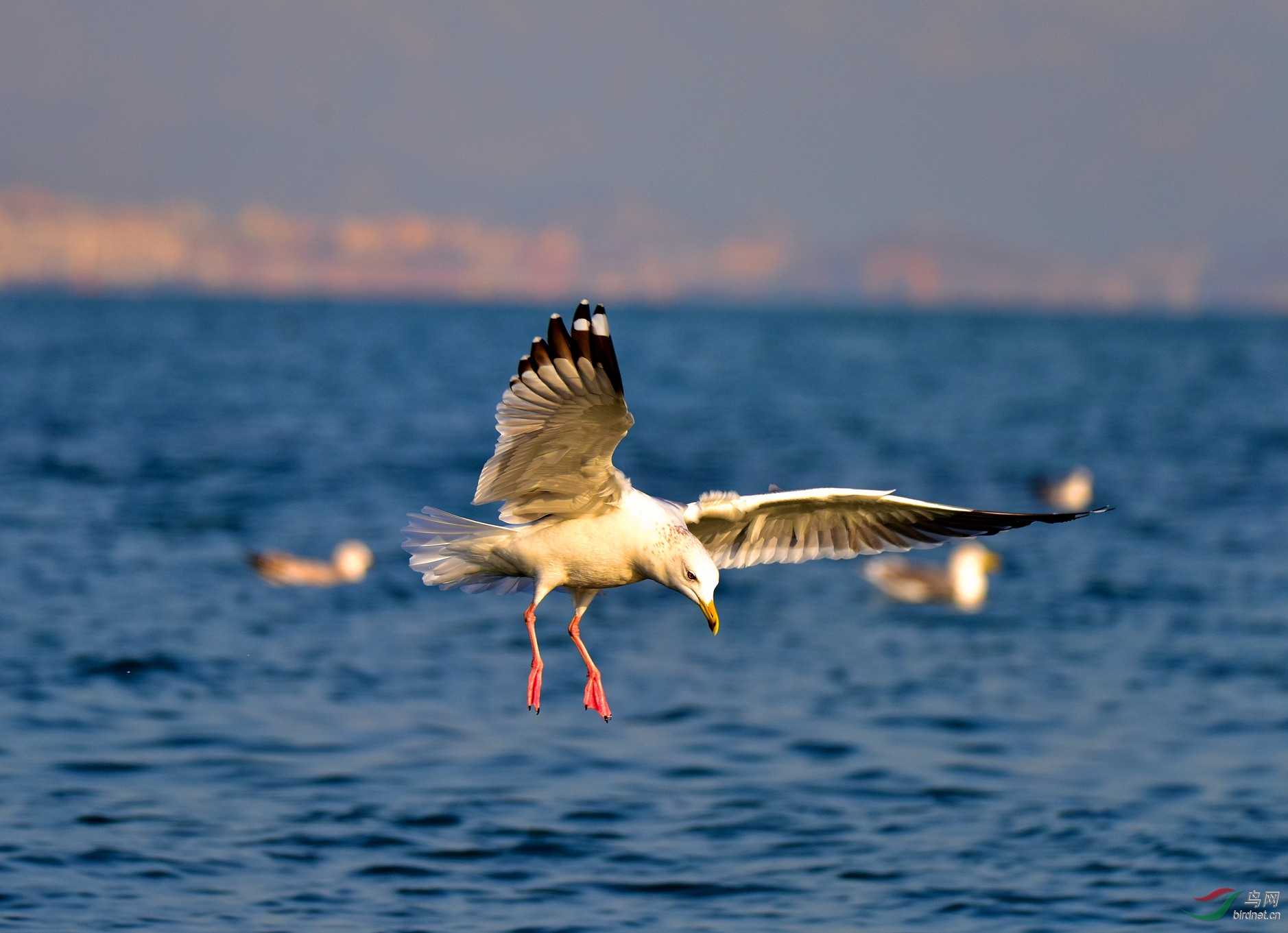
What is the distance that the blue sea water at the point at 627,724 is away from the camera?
11016 mm

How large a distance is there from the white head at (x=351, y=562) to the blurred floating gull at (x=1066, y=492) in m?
12.2

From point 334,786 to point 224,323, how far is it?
12290 centimetres

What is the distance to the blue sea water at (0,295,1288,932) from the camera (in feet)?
36.1

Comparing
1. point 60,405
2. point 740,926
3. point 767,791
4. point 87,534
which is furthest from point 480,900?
point 60,405

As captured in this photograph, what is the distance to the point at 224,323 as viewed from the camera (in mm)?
131000

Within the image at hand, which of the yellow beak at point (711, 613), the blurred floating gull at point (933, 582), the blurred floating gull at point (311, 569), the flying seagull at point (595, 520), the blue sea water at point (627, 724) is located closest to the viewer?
the flying seagull at point (595, 520)

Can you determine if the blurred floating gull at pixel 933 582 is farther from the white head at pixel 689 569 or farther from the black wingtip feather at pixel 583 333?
the black wingtip feather at pixel 583 333

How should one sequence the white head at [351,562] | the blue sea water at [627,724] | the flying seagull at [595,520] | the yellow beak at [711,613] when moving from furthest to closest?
1. the white head at [351,562]
2. the blue sea water at [627,724]
3. the yellow beak at [711,613]
4. the flying seagull at [595,520]

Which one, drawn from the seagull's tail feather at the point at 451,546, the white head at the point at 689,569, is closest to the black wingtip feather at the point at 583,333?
the white head at the point at 689,569

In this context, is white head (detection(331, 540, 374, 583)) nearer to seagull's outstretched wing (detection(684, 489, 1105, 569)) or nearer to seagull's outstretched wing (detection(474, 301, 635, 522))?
seagull's outstretched wing (detection(684, 489, 1105, 569))

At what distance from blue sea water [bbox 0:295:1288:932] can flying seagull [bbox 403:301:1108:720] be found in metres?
2.56

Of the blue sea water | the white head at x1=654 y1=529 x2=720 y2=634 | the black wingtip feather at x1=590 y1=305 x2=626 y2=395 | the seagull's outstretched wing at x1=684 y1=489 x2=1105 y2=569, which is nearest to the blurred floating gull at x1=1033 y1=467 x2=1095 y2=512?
the blue sea water

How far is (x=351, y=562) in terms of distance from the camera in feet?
65.0

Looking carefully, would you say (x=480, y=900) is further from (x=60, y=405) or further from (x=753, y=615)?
(x=60, y=405)
